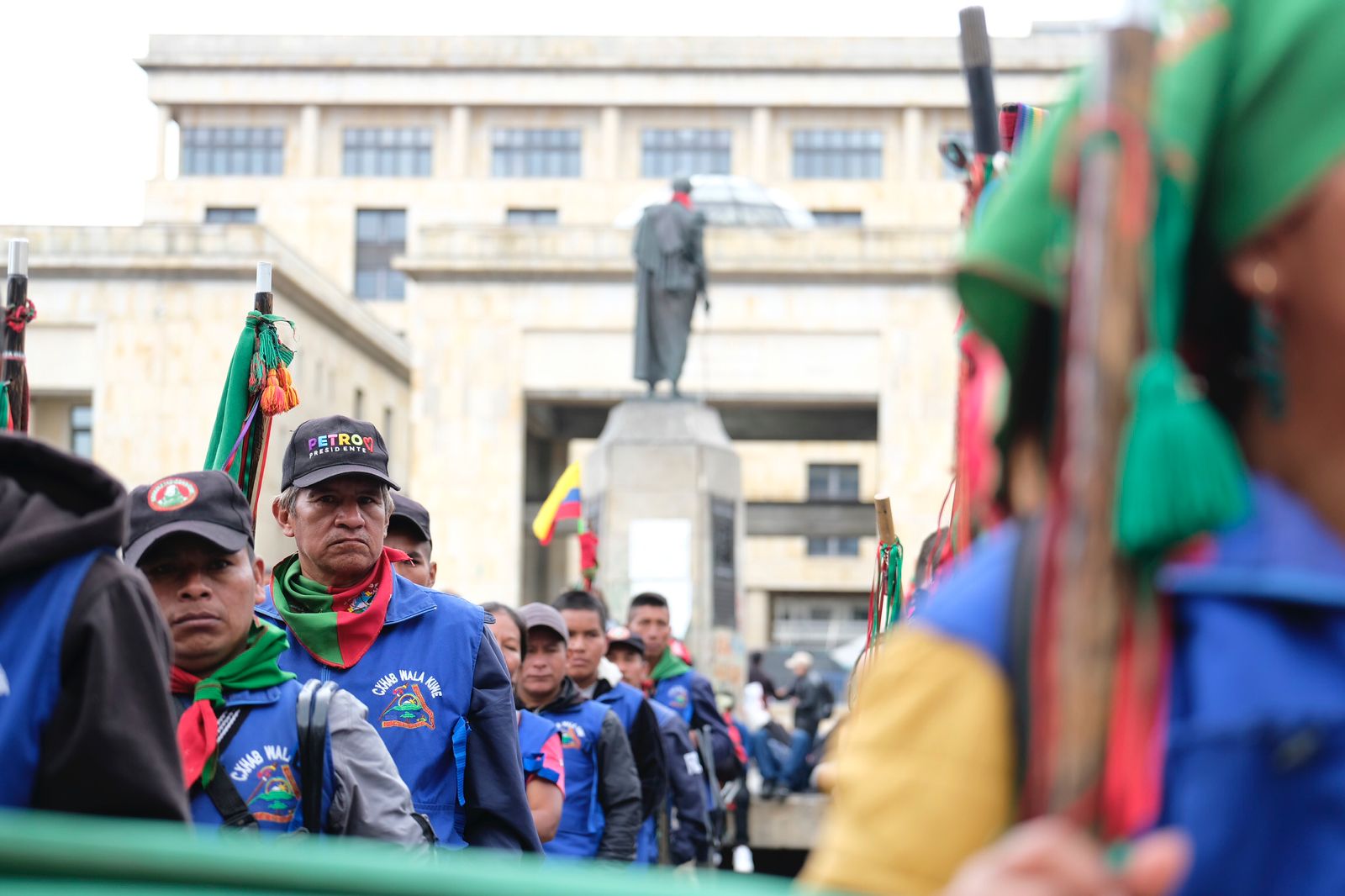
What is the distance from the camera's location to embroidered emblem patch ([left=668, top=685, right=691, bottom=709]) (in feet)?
37.3

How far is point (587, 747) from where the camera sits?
24.4 ft

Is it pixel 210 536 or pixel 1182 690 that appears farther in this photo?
pixel 210 536

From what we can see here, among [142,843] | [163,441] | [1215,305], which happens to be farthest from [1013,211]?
[163,441]

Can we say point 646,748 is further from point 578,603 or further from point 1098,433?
point 1098,433

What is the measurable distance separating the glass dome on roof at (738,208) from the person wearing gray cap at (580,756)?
32.7 meters

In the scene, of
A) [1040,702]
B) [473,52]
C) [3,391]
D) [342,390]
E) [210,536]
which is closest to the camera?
[1040,702]

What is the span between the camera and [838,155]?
63.8 metres

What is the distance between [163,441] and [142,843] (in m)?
40.3

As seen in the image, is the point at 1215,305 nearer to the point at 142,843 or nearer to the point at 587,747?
the point at 142,843

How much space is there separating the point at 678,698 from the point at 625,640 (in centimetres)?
126

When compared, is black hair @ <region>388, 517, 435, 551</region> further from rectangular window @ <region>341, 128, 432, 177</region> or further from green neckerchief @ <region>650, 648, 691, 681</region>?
rectangular window @ <region>341, 128, 432, 177</region>

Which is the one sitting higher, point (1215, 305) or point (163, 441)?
point (163, 441)

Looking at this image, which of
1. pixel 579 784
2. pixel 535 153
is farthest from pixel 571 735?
pixel 535 153

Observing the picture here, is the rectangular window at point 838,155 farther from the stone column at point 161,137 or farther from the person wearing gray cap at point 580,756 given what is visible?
the person wearing gray cap at point 580,756
